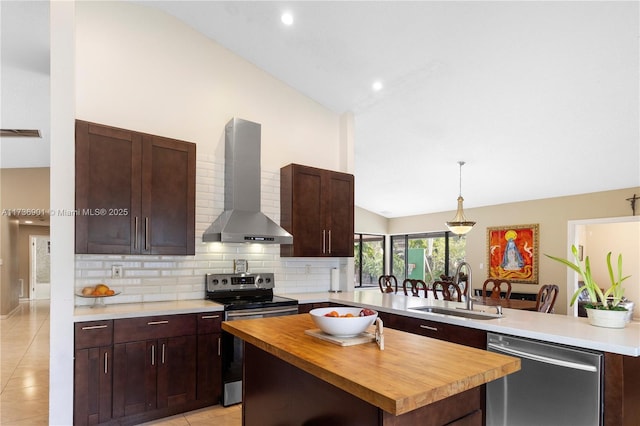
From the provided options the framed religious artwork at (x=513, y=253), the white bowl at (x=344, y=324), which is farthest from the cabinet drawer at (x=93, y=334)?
the framed religious artwork at (x=513, y=253)

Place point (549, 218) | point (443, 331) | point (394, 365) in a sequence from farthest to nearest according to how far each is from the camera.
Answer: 1. point (549, 218)
2. point (443, 331)
3. point (394, 365)

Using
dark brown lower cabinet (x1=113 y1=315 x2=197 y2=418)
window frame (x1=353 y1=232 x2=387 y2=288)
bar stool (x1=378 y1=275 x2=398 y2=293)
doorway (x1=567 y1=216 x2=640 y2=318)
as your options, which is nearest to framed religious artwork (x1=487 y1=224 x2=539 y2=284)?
doorway (x1=567 y1=216 x2=640 y2=318)

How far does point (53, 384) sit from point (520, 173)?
6.56 m

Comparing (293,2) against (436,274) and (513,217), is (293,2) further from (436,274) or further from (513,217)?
(436,274)

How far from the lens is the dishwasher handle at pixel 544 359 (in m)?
2.12

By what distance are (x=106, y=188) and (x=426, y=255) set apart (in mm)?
7884

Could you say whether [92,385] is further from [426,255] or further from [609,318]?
[426,255]

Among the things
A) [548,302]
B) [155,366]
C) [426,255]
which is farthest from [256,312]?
[426,255]

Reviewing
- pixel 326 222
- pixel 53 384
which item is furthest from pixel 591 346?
pixel 53 384

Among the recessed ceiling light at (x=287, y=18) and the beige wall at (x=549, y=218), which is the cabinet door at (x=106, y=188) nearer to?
the recessed ceiling light at (x=287, y=18)

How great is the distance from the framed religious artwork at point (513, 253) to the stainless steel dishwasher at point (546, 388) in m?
5.76

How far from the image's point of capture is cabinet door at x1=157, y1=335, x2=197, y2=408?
3.19 metres

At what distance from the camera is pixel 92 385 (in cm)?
292

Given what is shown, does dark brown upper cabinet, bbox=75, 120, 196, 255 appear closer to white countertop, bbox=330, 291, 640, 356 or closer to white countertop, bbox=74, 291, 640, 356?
white countertop, bbox=74, 291, 640, 356
